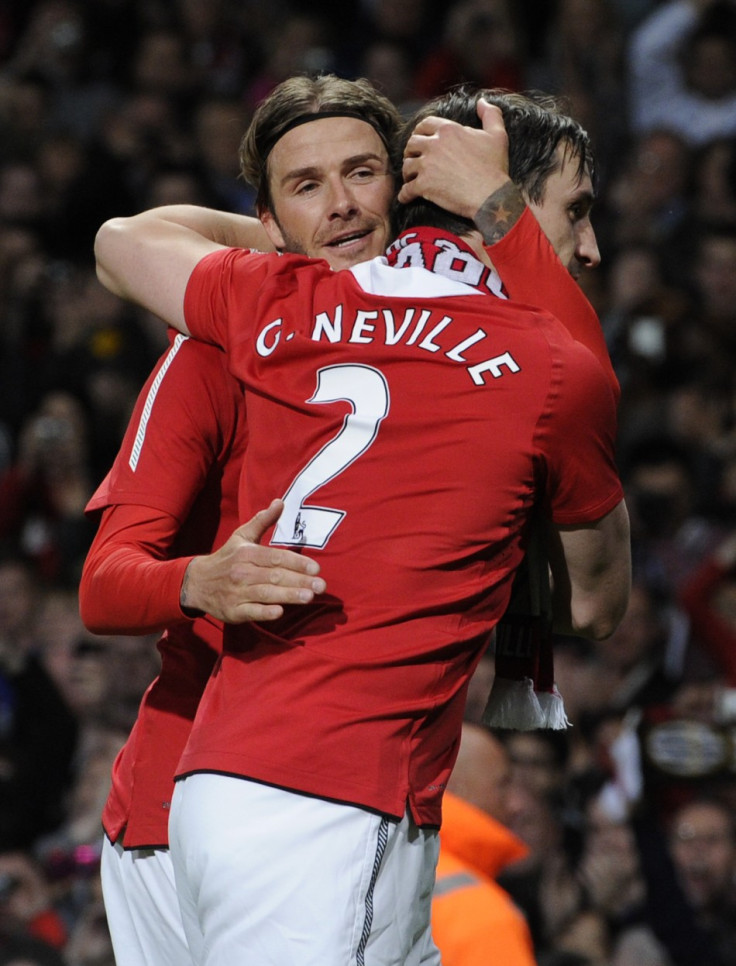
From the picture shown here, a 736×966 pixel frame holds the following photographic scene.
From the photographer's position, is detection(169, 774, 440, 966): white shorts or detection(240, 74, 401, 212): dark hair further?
detection(240, 74, 401, 212): dark hair

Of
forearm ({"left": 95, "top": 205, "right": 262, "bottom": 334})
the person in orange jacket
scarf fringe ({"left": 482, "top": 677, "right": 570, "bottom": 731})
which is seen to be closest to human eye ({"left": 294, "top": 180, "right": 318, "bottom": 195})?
forearm ({"left": 95, "top": 205, "right": 262, "bottom": 334})

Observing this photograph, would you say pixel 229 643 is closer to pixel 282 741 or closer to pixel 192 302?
pixel 282 741

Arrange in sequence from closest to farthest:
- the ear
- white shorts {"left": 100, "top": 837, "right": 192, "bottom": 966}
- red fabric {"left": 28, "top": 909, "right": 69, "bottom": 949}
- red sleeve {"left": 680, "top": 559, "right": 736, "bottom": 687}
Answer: white shorts {"left": 100, "top": 837, "right": 192, "bottom": 966}
the ear
red fabric {"left": 28, "top": 909, "right": 69, "bottom": 949}
red sleeve {"left": 680, "top": 559, "right": 736, "bottom": 687}

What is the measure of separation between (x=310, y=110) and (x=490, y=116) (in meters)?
0.39

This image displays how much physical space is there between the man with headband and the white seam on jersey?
227 mm

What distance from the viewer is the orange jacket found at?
2924 mm

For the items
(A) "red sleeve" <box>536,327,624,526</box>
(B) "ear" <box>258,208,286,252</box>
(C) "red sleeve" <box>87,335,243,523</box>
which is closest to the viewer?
(A) "red sleeve" <box>536,327,624,526</box>

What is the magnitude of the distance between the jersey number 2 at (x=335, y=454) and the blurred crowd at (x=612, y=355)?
151 cm

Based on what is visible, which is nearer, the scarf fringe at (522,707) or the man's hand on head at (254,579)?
the man's hand on head at (254,579)

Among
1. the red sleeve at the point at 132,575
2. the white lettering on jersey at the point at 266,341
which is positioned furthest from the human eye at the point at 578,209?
the red sleeve at the point at 132,575

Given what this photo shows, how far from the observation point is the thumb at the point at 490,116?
220cm

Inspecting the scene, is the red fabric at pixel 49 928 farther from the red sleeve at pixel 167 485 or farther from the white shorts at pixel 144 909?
the red sleeve at pixel 167 485

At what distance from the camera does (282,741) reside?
74.1 inches

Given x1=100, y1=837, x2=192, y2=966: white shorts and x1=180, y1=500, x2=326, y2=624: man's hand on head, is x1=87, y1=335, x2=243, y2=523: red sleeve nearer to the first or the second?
x1=180, y1=500, x2=326, y2=624: man's hand on head
